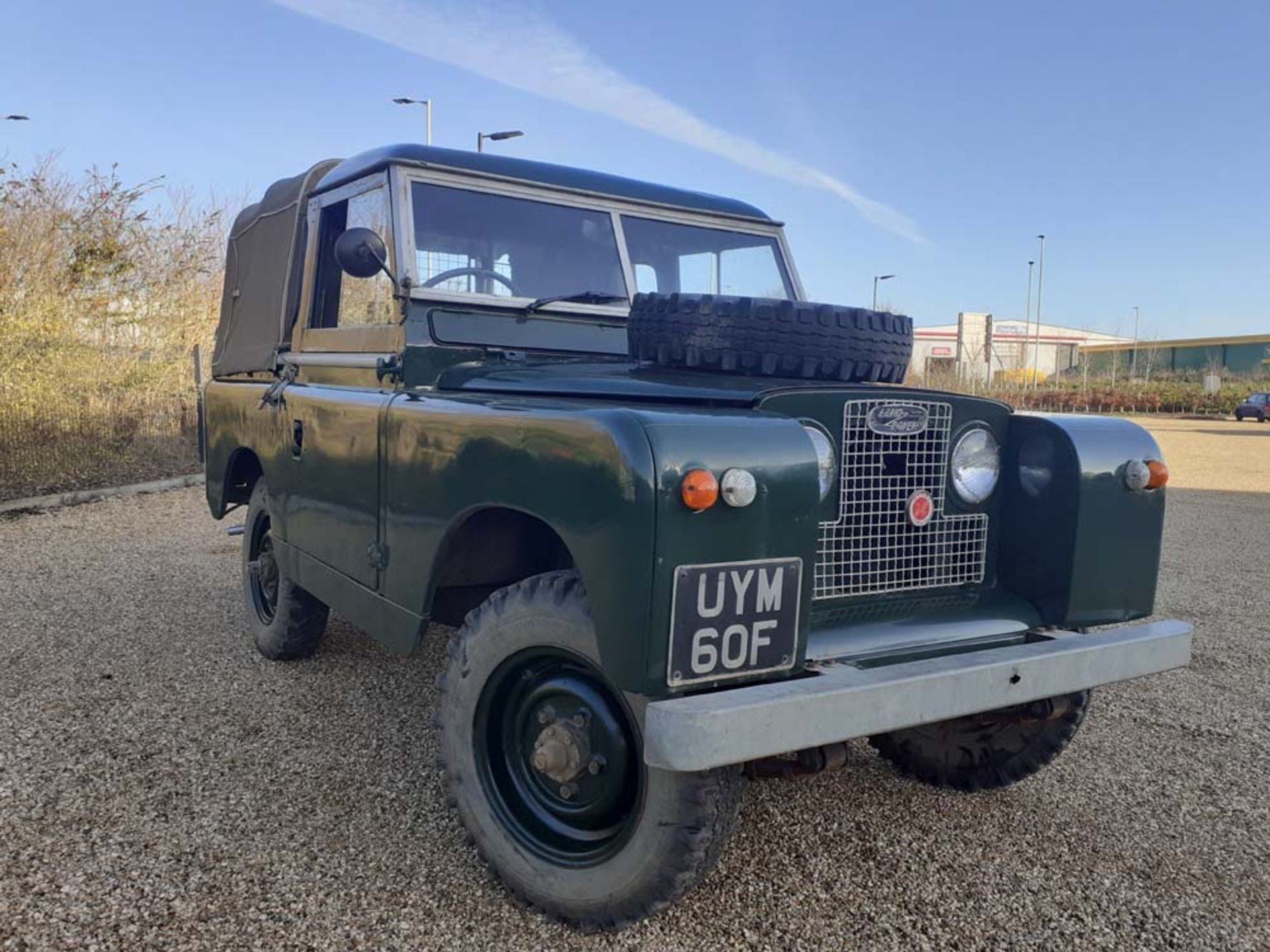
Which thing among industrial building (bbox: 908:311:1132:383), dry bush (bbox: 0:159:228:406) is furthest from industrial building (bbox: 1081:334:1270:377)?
dry bush (bbox: 0:159:228:406)

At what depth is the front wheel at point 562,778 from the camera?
7.36 ft

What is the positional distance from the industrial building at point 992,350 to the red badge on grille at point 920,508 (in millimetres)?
23679

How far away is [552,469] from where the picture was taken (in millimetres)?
2322

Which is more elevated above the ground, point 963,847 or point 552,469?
point 552,469

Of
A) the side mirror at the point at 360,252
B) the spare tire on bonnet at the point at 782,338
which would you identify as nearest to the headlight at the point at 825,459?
the spare tire on bonnet at the point at 782,338

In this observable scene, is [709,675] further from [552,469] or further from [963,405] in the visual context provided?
[963,405]

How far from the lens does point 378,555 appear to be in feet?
10.5

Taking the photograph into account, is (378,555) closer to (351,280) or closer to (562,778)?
(562,778)

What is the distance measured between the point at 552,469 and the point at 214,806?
1784 millimetres

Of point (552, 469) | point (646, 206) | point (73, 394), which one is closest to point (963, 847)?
point (552, 469)

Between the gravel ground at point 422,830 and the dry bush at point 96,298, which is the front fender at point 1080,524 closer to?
the gravel ground at point 422,830

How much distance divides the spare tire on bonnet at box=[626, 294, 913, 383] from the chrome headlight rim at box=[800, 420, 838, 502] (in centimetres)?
37

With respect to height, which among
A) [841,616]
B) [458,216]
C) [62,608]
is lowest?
[62,608]

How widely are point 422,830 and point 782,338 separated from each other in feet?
6.09
